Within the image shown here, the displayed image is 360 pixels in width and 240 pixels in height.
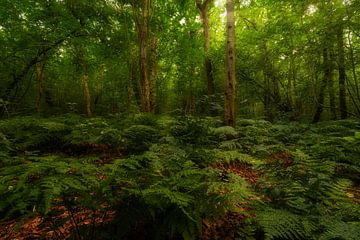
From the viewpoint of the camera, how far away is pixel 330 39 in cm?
734

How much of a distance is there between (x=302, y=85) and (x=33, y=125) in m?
12.4

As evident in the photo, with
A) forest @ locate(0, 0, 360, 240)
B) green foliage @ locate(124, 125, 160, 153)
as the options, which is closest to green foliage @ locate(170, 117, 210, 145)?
forest @ locate(0, 0, 360, 240)

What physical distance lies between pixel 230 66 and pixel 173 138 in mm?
3130

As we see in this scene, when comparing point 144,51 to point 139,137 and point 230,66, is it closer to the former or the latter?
point 230,66

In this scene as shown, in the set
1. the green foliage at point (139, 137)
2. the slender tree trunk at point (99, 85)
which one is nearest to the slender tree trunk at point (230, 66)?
the green foliage at point (139, 137)

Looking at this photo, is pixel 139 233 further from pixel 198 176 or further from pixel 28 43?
pixel 28 43

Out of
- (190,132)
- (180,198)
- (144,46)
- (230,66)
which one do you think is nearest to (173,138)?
(190,132)

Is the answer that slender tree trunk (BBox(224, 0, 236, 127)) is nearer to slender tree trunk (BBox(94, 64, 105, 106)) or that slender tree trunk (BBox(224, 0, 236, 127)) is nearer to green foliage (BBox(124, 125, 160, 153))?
green foliage (BBox(124, 125, 160, 153))

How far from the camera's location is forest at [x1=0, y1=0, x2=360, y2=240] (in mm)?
2033

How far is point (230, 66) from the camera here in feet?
22.6

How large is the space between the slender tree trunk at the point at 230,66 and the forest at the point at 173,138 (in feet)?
0.11

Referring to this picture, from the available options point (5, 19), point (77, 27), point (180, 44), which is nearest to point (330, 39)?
point (180, 44)

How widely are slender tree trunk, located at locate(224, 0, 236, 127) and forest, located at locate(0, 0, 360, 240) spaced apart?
35mm

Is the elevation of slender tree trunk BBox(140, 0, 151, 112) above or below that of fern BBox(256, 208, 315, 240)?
above
